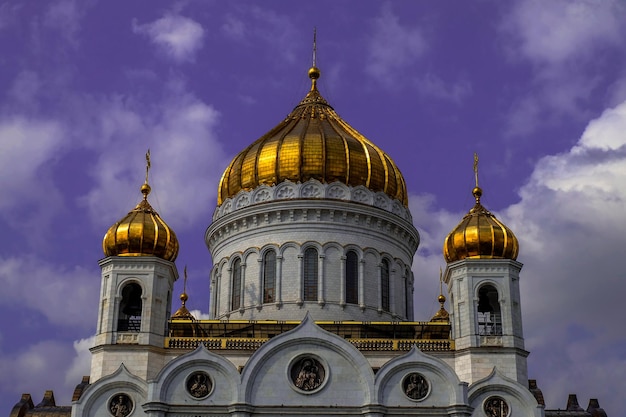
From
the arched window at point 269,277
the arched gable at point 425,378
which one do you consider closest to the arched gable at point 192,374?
the arched gable at point 425,378

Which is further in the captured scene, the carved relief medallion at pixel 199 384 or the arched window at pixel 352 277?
the arched window at pixel 352 277

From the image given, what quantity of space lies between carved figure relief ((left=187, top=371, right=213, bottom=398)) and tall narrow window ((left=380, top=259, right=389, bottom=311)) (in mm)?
8348

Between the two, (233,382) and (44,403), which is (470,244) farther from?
(44,403)

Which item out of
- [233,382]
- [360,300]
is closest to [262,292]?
[360,300]

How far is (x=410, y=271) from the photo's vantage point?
40969 mm

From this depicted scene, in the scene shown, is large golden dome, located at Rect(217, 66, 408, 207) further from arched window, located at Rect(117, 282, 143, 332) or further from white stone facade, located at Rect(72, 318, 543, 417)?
white stone facade, located at Rect(72, 318, 543, 417)

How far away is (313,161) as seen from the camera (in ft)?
129

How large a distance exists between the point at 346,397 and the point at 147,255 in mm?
8101

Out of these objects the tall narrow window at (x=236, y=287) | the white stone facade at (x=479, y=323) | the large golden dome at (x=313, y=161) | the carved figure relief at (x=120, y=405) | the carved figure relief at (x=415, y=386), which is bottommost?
the carved figure relief at (x=120, y=405)

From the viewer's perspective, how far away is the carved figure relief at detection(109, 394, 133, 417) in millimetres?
32506

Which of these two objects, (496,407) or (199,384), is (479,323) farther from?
(199,384)

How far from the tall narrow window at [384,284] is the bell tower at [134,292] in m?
7.71

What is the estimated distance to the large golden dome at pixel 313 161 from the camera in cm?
3938

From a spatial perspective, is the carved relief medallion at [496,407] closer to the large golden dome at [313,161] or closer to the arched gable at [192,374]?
the arched gable at [192,374]
